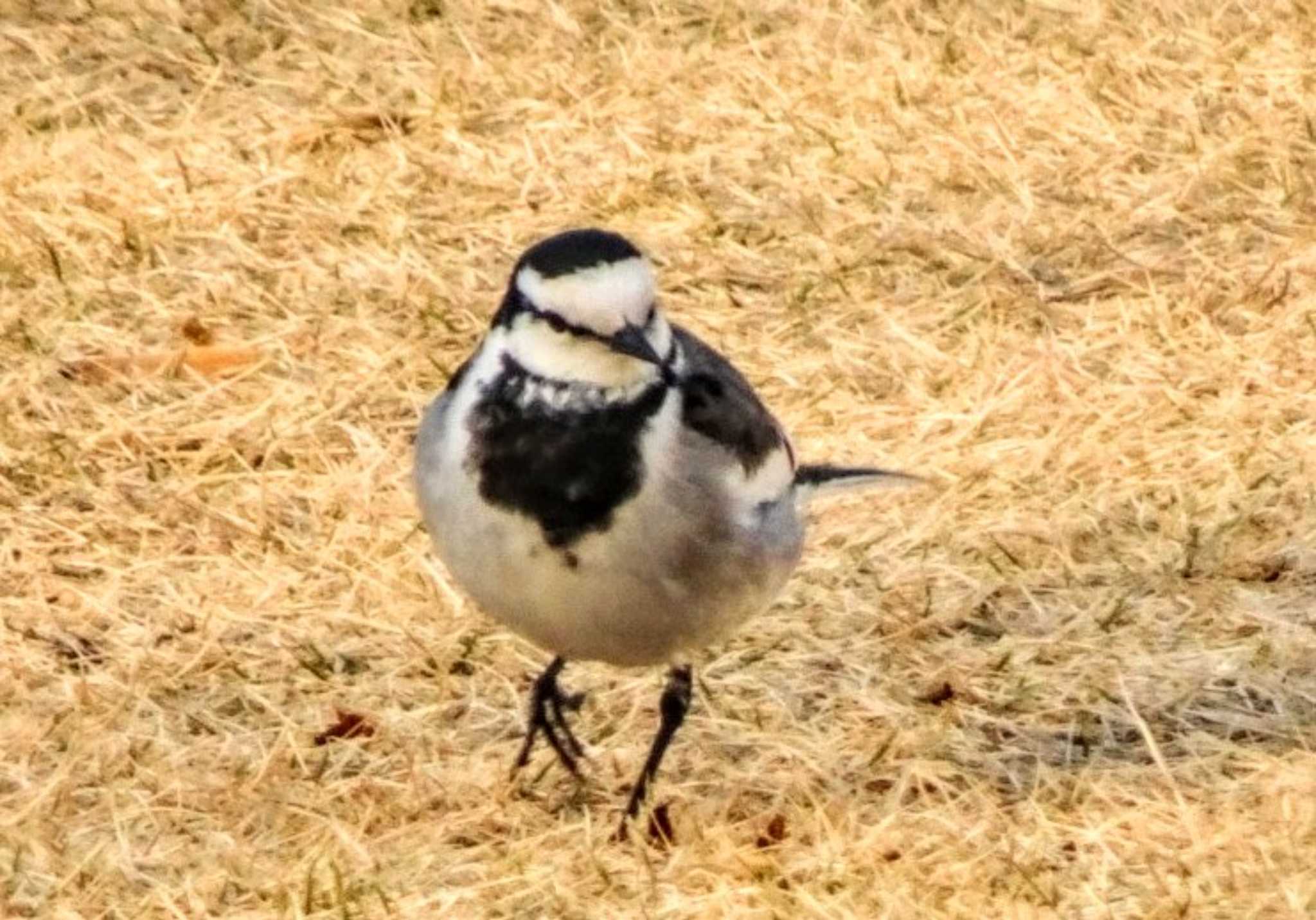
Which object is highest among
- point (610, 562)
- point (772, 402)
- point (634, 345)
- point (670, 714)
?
point (634, 345)

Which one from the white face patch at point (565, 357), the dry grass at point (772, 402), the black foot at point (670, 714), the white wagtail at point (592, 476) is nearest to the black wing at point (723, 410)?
the white wagtail at point (592, 476)

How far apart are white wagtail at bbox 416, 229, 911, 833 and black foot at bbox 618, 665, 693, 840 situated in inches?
3.9

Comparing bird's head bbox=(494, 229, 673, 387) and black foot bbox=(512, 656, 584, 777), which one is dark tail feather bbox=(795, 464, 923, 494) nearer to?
black foot bbox=(512, 656, 584, 777)

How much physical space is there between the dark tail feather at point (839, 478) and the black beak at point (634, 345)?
65 cm

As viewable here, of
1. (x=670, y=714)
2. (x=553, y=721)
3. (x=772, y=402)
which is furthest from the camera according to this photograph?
(x=772, y=402)

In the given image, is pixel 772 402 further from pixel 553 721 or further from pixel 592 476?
pixel 592 476

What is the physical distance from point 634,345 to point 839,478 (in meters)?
0.90

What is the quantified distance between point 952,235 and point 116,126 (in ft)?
7.09

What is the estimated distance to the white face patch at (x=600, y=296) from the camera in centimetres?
408

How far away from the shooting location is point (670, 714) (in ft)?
14.6

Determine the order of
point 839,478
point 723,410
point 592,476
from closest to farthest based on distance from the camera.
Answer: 1. point 592,476
2. point 723,410
3. point 839,478

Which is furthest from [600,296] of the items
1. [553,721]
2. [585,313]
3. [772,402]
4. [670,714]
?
[772,402]

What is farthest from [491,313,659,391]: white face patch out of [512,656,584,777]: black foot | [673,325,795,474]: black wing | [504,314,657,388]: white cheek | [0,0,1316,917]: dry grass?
[0,0,1316,917]: dry grass

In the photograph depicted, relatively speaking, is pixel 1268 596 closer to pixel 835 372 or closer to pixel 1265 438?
pixel 1265 438
